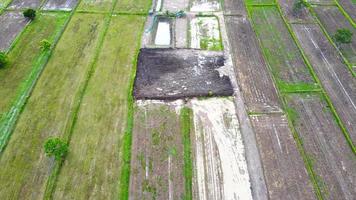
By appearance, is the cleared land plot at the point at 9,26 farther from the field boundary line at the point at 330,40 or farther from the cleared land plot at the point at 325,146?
the field boundary line at the point at 330,40

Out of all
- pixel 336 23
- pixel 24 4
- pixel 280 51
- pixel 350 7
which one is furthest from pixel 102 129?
pixel 350 7

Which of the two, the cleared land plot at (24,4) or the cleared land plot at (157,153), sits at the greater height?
the cleared land plot at (24,4)

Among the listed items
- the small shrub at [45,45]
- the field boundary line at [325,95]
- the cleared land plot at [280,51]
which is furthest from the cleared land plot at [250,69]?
the small shrub at [45,45]

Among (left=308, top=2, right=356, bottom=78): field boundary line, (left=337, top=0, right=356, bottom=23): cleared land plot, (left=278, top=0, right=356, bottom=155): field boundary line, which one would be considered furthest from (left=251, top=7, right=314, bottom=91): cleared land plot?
(left=337, top=0, right=356, bottom=23): cleared land plot

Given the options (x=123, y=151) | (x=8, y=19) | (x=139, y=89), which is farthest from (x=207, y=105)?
(x=8, y=19)

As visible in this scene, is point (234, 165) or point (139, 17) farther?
point (139, 17)

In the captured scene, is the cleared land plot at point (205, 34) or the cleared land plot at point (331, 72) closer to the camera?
the cleared land plot at point (331, 72)

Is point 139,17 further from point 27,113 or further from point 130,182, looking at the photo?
point 130,182
